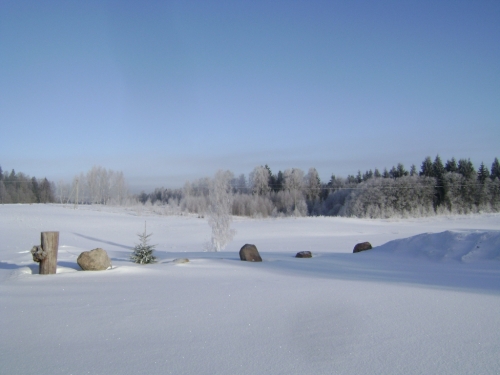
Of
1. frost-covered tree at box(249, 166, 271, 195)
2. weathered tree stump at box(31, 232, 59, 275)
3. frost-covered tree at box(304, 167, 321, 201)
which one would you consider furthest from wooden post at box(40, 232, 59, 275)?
frost-covered tree at box(304, 167, 321, 201)

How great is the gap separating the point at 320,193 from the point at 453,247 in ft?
197

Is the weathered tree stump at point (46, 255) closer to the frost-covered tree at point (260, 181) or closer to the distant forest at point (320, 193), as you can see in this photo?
the distant forest at point (320, 193)

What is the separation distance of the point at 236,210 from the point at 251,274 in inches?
2096

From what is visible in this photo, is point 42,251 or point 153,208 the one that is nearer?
point 42,251

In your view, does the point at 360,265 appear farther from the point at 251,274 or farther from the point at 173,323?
the point at 173,323

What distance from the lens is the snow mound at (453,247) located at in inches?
408

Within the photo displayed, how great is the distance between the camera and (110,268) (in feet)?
28.7

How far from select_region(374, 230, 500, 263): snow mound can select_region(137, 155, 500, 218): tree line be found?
98.1ft

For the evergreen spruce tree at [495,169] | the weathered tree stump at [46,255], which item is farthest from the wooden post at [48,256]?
the evergreen spruce tree at [495,169]

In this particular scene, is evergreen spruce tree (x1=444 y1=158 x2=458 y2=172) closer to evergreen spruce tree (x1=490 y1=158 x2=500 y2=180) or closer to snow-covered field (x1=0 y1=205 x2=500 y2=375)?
evergreen spruce tree (x1=490 y1=158 x2=500 y2=180)

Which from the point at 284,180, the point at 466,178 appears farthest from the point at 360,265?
the point at 284,180

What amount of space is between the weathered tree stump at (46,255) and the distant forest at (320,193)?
3506 centimetres

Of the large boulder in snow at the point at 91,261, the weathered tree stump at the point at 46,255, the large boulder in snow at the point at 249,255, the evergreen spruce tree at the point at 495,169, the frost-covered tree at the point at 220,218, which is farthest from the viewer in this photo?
the evergreen spruce tree at the point at 495,169

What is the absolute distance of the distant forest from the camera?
52.1 metres
